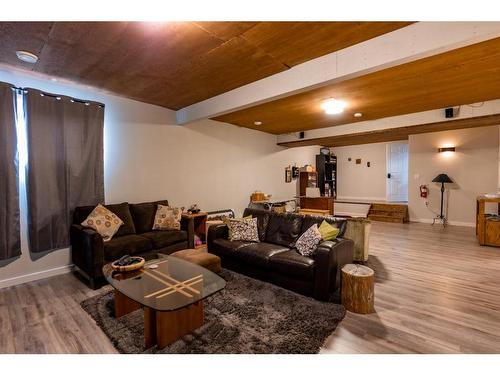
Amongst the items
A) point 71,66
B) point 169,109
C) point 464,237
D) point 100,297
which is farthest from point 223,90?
point 464,237

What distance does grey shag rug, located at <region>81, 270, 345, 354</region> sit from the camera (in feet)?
5.96

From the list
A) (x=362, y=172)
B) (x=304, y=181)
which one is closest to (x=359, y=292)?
(x=304, y=181)

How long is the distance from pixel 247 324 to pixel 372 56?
2.72 m

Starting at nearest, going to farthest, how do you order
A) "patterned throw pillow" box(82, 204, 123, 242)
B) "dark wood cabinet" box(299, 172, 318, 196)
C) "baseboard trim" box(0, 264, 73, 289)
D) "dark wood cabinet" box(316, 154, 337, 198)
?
"baseboard trim" box(0, 264, 73, 289), "patterned throw pillow" box(82, 204, 123, 242), "dark wood cabinet" box(299, 172, 318, 196), "dark wood cabinet" box(316, 154, 337, 198)

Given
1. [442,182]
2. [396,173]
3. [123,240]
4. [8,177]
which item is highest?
[396,173]

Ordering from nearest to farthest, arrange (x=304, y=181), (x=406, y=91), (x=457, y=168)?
(x=406, y=91) → (x=457, y=168) → (x=304, y=181)

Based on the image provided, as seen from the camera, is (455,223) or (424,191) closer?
(455,223)

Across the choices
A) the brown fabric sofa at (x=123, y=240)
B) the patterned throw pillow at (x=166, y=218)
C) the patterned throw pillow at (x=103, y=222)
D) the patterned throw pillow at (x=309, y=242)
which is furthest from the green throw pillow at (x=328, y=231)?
the patterned throw pillow at (x=103, y=222)

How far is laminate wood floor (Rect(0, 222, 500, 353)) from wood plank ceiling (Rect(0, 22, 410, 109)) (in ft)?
8.56

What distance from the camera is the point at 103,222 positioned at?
3273mm

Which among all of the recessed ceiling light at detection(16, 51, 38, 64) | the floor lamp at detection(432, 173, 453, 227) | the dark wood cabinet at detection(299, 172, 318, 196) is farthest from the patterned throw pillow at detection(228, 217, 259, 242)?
the floor lamp at detection(432, 173, 453, 227)

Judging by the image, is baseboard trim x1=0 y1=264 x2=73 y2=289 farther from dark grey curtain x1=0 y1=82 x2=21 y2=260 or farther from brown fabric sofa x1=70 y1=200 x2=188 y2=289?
dark grey curtain x1=0 y1=82 x2=21 y2=260

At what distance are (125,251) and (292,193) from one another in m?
5.72

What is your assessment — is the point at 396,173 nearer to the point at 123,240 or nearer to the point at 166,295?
the point at 123,240
